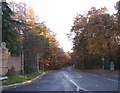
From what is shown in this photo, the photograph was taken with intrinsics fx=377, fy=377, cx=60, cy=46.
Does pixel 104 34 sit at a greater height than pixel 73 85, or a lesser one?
greater

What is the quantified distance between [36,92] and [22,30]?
3433cm

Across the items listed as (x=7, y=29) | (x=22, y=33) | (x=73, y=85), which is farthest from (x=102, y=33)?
(x=73, y=85)

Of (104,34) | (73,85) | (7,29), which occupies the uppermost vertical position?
(104,34)

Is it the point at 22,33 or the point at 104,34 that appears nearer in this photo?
the point at 22,33

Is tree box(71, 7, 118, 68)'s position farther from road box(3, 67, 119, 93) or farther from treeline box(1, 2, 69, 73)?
road box(3, 67, 119, 93)

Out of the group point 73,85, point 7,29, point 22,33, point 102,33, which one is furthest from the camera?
point 102,33

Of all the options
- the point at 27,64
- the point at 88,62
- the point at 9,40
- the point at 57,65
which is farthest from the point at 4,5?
the point at 57,65

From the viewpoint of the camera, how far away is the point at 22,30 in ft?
185

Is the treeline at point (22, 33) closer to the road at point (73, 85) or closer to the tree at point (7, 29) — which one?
the tree at point (7, 29)

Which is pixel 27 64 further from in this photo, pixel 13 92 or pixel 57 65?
pixel 57 65

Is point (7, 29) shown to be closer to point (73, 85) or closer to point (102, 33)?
point (73, 85)

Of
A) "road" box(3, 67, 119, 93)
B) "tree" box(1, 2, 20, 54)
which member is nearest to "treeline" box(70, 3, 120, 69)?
"tree" box(1, 2, 20, 54)

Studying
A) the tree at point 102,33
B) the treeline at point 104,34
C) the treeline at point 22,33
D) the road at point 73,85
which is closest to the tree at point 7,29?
the treeline at point 22,33

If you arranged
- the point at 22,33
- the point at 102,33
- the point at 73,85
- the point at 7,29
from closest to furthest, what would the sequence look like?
1. the point at 73,85
2. the point at 7,29
3. the point at 22,33
4. the point at 102,33
